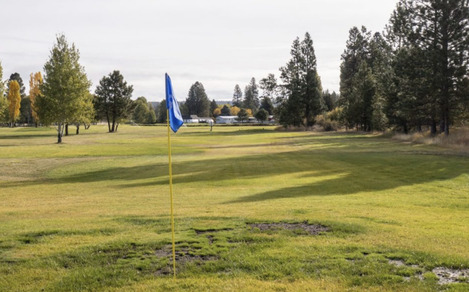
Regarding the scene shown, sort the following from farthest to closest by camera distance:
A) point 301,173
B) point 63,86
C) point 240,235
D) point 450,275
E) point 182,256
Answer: point 63,86 → point 301,173 → point 240,235 → point 182,256 → point 450,275

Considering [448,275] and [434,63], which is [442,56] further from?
[448,275]

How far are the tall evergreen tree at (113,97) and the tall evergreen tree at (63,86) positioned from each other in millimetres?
42851

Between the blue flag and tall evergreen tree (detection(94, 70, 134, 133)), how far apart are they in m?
105

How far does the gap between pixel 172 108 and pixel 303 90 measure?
341 ft

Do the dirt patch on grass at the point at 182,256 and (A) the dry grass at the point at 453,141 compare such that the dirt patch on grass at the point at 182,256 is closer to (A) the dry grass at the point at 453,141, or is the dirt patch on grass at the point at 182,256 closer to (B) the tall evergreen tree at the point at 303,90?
(A) the dry grass at the point at 453,141

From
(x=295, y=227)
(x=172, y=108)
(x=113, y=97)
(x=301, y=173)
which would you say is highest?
(x=113, y=97)

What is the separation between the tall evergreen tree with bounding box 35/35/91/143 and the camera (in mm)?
64375

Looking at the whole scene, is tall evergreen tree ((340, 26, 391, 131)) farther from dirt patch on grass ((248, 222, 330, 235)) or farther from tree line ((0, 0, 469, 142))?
dirt patch on grass ((248, 222, 330, 235))

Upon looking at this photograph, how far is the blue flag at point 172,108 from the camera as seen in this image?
321 inches

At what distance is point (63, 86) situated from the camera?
64.1m

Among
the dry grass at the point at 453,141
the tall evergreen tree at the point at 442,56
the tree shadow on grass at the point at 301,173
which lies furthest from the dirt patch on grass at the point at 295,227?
the tall evergreen tree at the point at 442,56

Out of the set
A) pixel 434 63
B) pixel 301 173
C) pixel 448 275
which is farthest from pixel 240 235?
pixel 434 63

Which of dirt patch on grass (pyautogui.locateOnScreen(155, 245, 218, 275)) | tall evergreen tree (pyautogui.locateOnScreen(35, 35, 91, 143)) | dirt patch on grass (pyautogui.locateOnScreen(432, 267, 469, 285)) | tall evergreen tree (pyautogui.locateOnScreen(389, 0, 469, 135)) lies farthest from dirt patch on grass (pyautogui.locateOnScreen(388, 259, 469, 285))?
tall evergreen tree (pyautogui.locateOnScreen(35, 35, 91, 143))

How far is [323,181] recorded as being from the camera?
2258 cm
